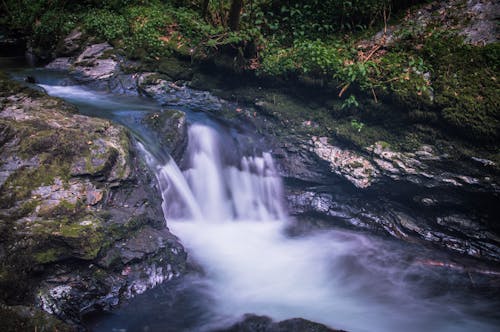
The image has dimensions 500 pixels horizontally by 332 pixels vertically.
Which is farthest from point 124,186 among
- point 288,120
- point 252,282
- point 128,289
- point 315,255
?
point 288,120

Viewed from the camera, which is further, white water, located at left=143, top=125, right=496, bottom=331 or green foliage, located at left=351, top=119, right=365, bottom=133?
green foliage, located at left=351, top=119, right=365, bottom=133

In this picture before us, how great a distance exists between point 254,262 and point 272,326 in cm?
164

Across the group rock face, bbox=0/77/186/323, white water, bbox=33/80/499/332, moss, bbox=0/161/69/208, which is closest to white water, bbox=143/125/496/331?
white water, bbox=33/80/499/332

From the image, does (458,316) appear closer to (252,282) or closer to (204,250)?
(252,282)

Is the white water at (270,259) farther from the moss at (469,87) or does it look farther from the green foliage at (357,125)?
the moss at (469,87)

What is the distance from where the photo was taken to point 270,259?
5.74 meters

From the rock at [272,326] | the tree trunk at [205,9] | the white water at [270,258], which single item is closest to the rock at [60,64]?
the white water at [270,258]

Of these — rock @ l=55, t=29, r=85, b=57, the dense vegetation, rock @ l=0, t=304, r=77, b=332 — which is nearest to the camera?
rock @ l=0, t=304, r=77, b=332

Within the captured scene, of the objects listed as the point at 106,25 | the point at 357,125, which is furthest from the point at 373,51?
the point at 106,25

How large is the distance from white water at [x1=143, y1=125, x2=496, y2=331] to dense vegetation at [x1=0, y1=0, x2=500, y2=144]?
7.24 feet

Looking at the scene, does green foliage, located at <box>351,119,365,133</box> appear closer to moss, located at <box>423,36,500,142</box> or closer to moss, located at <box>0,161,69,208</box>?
moss, located at <box>423,36,500,142</box>

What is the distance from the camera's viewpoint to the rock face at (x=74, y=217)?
3643 millimetres

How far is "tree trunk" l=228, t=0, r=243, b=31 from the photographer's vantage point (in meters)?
7.70

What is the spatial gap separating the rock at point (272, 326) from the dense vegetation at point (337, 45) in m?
4.12
